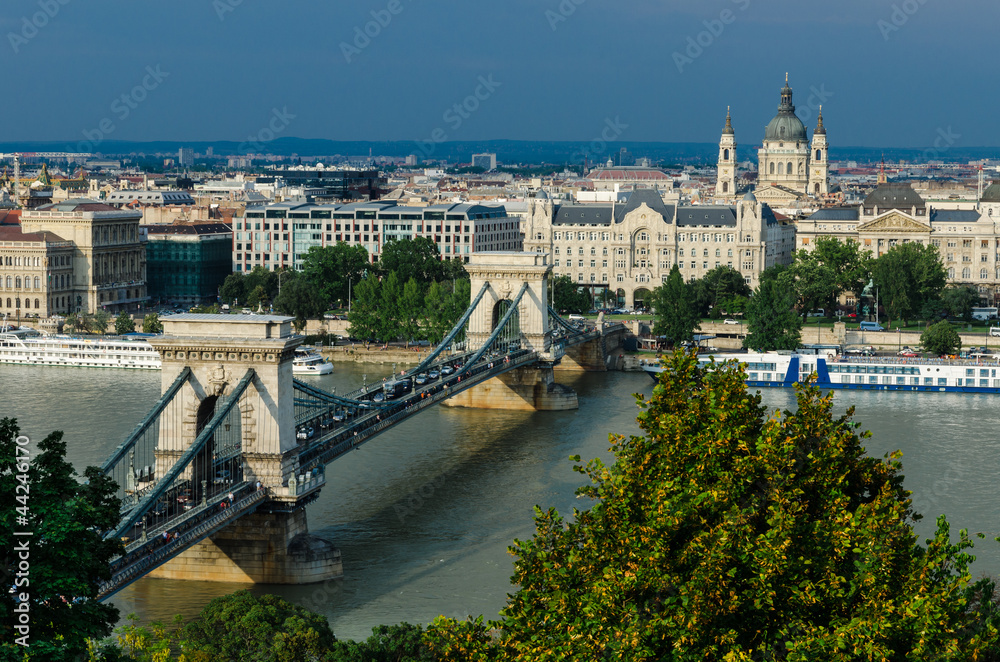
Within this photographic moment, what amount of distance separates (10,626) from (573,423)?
82.1ft

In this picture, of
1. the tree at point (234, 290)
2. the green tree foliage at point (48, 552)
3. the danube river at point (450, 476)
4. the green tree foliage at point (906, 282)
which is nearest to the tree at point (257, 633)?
the green tree foliage at point (48, 552)

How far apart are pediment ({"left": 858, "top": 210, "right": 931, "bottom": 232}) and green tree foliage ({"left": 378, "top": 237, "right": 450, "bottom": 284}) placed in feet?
61.0

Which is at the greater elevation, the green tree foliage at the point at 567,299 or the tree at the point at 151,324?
the green tree foliage at the point at 567,299

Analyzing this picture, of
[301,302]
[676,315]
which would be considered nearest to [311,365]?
[301,302]

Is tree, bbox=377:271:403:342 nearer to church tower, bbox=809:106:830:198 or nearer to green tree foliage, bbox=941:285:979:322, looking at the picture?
green tree foliage, bbox=941:285:979:322

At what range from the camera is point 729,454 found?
41.7ft

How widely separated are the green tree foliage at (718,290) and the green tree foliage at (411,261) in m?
9.37

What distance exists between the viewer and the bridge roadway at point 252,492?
1792cm

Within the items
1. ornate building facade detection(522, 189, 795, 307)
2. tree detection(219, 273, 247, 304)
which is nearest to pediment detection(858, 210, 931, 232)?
ornate building facade detection(522, 189, 795, 307)

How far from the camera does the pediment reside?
6519 cm

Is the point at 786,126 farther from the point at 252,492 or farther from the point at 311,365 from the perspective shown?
the point at 252,492

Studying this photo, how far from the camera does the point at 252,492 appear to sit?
21.5m

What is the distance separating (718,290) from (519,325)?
18.0 m

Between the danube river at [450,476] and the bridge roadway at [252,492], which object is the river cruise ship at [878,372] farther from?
the bridge roadway at [252,492]
